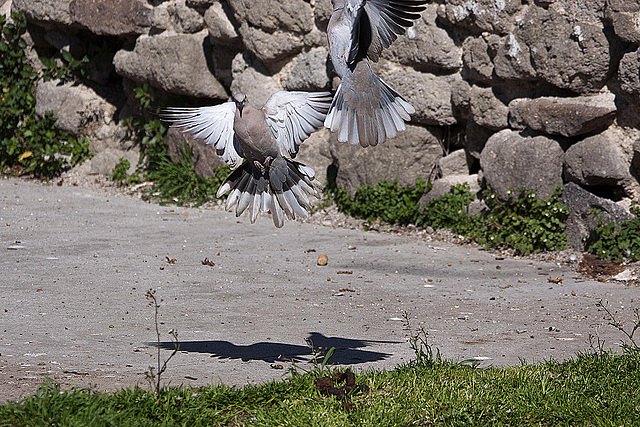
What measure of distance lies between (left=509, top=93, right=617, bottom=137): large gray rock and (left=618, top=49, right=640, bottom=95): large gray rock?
23 cm

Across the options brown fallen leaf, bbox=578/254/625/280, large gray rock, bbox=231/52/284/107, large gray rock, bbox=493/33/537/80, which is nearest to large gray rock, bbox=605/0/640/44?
large gray rock, bbox=493/33/537/80

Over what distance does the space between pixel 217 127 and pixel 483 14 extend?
3693 millimetres

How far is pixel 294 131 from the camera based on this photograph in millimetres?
4086

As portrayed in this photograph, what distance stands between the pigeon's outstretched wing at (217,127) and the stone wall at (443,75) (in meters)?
3.39

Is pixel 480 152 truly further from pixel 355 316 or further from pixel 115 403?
pixel 115 403

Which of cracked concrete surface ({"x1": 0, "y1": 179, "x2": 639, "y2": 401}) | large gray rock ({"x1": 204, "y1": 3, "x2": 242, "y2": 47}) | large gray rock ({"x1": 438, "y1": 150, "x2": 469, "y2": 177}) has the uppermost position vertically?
large gray rock ({"x1": 204, "y1": 3, "x2": 242, "y2": 47})

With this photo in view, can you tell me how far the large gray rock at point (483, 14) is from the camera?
6.95 meters

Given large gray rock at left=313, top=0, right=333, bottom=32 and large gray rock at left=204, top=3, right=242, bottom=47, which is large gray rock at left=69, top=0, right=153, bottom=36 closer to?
large gray rock at left=204, top=3, right=242, bottom=47

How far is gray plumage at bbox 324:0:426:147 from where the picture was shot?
145 inches

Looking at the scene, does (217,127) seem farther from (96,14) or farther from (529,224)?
(96,14)

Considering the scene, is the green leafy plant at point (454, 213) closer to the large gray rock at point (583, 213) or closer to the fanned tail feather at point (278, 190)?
the large gray rock at point (583, 213)

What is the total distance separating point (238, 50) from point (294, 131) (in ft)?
16.4

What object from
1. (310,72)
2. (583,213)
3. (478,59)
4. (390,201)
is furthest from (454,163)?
(310,72)

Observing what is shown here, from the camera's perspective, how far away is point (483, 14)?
7078mm
